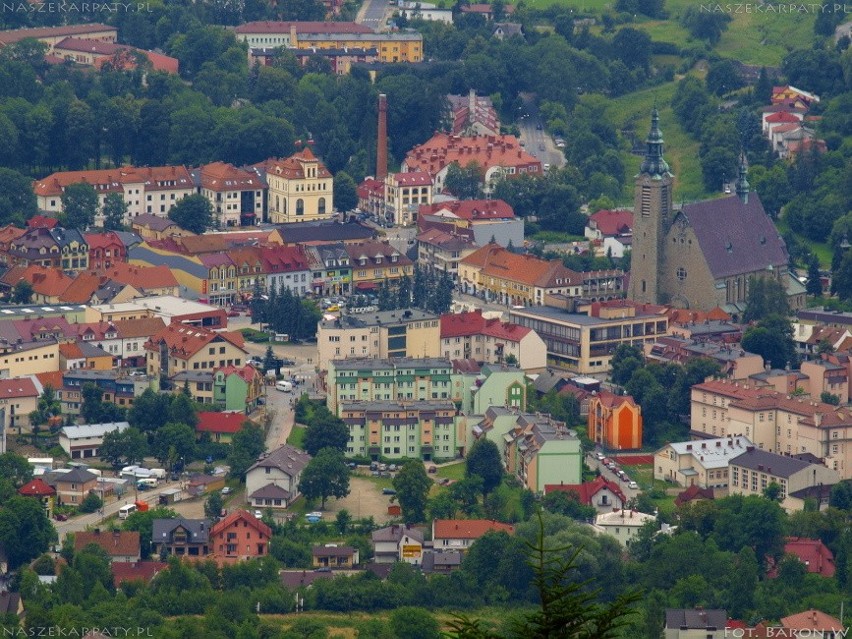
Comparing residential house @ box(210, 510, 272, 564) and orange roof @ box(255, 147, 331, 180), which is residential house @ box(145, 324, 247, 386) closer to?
residential house @ box(210, 510, 272, 564)

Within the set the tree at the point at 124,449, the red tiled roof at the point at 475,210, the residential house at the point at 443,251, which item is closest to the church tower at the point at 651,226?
the residential house at the point at 443,251

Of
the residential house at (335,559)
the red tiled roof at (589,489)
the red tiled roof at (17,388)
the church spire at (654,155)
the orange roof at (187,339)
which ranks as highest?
the church spire at (654,155)

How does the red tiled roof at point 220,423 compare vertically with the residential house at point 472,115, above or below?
below

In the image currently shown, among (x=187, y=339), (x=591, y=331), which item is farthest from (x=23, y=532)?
(x=591, y=331)

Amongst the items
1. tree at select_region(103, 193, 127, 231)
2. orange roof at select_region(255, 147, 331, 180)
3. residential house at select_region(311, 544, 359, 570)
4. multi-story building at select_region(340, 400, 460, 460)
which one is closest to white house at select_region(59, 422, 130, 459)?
multi-story building at select_region(340, 400, 460, 460)

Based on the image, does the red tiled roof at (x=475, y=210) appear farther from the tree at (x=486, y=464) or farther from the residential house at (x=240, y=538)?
the residential house at (x=240, y=538)
